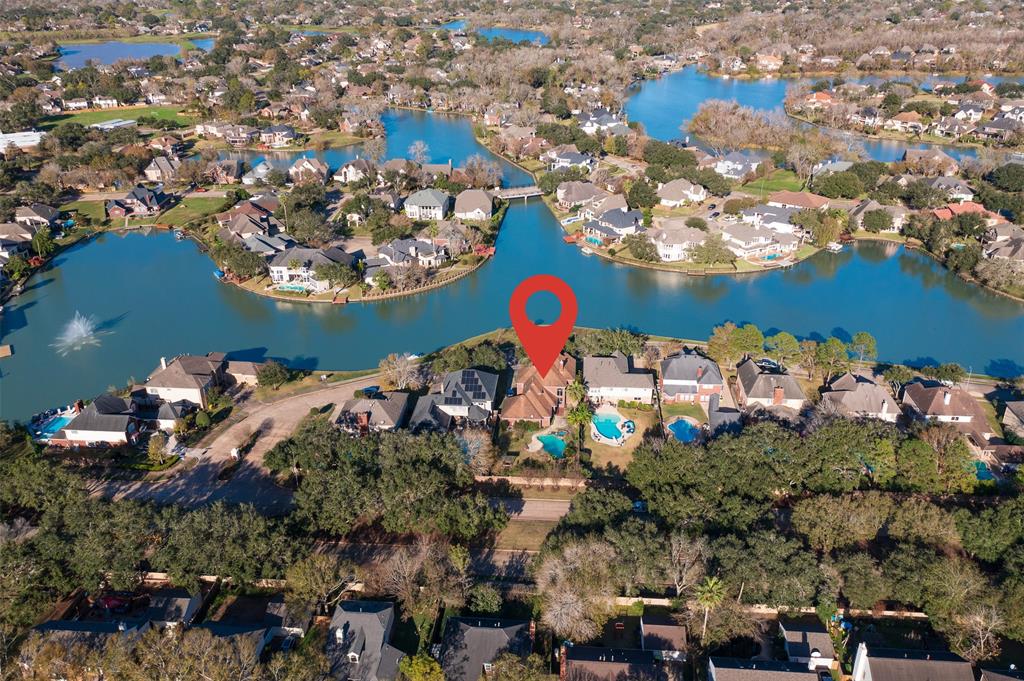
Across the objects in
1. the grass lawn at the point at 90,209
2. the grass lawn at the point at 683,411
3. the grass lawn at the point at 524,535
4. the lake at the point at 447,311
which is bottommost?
the lake at the point at 447,311

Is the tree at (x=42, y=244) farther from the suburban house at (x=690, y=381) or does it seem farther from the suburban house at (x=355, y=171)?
the suburban house at (x=690, y=381)

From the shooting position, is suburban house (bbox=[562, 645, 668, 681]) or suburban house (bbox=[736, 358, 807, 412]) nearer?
suburban house (bbox=[562, 645, 668, 681])

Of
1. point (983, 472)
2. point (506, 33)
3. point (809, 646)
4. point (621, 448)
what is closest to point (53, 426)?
point (621, 448)

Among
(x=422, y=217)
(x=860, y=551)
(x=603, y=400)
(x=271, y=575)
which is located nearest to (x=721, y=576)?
(x=860, y=551)

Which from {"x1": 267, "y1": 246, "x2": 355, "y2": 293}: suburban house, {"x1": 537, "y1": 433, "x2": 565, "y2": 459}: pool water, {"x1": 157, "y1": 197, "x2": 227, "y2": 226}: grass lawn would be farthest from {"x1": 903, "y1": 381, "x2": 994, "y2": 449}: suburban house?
{"x1": 157, "y1": 197, "x2": 227, "y2": 226}: grass lawn

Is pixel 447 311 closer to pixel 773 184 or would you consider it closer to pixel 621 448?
pixel 621 448

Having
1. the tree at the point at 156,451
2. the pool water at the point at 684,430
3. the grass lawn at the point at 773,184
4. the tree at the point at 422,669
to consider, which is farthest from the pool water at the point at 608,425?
the grass lawn at the point at 773,184

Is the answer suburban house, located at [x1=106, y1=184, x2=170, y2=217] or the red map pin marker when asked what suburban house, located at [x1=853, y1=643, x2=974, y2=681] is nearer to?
the red map pin marker
